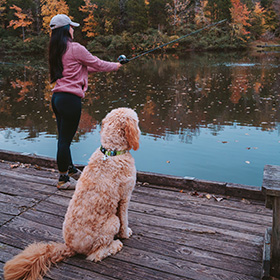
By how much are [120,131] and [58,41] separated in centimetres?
172

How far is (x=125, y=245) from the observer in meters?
3.04

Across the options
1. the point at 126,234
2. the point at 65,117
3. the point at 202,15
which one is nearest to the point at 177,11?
the point at 202,15

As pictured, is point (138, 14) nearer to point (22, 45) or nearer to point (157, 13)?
point (157, 13)


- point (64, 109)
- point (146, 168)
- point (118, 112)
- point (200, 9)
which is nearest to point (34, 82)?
point (146, 168)

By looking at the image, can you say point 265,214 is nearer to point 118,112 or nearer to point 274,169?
point 274,169

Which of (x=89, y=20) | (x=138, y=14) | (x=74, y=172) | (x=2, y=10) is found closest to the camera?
(x=74, y=172)

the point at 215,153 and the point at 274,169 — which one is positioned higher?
the point at 274,169

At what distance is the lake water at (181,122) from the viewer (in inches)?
273

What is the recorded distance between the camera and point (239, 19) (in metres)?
39.8

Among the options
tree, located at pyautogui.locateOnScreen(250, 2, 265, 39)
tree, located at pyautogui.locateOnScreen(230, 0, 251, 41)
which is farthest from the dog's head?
tree, located at pyautogui.locateOnScreen(250, 2, 265, 39)

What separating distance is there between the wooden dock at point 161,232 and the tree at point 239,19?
127ft

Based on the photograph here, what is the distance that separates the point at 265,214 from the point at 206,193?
2.76 ft

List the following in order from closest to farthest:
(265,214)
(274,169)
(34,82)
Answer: (274,169) < (265,214) < (34,82)

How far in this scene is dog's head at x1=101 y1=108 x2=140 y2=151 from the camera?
2827mm
